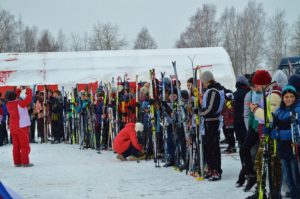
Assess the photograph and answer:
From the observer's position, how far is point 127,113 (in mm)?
13148

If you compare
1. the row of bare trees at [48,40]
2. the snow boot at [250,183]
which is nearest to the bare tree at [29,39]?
the row of bare trees at [48,40]

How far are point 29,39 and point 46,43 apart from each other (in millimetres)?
2701

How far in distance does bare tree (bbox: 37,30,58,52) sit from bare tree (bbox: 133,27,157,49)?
42.7 ft

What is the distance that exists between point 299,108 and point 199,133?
2910mm

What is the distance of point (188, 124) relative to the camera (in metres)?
9.22

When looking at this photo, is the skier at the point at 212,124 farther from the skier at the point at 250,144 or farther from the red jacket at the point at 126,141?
the red jacket at the point at 126,141

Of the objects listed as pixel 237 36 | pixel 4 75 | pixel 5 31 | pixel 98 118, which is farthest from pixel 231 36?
pixel 98 118

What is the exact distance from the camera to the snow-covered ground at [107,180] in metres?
7.32

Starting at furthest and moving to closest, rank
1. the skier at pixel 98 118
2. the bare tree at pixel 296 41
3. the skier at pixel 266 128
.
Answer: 1. the bare tree at pixel 296 41
2. the skier at pixel 98 118
3. the skier at pixel 266 128

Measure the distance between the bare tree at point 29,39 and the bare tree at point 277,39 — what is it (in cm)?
3705

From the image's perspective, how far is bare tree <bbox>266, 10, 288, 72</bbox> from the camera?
54.4m

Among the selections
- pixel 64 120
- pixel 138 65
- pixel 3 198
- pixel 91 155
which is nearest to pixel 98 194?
pixel 3 198

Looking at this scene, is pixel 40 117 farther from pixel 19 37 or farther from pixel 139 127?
pixel 19 37

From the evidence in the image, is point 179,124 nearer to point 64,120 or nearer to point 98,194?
point 98,194
